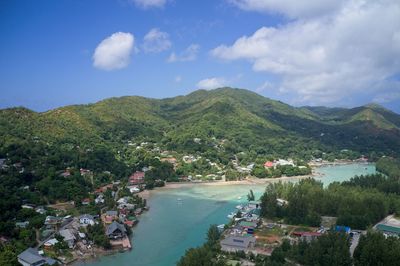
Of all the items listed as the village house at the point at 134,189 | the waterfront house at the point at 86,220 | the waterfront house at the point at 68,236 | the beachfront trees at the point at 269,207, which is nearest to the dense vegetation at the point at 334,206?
the beachfront trees at the point at 269,207

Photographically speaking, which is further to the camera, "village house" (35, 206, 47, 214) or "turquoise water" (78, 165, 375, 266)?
"village house" (35, 206, 47, 214)

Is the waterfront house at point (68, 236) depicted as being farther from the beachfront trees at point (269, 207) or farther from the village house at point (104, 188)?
the beachfront trees at point (269, 207)

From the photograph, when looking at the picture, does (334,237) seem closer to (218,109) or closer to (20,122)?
(20,122)

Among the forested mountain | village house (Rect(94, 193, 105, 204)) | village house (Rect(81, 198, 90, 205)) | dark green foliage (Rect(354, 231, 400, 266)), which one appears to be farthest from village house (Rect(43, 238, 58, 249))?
the forested mountain

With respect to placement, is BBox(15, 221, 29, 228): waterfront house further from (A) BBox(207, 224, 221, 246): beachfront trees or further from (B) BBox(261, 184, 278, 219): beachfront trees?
(B) BBox(261, 184, 278, 219): beachfront trees

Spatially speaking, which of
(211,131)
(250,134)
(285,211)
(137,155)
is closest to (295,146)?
(250,134)

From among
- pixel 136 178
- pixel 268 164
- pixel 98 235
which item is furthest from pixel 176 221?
pixel 268 164

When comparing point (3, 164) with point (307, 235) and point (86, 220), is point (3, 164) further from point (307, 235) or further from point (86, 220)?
point (307, 235)
